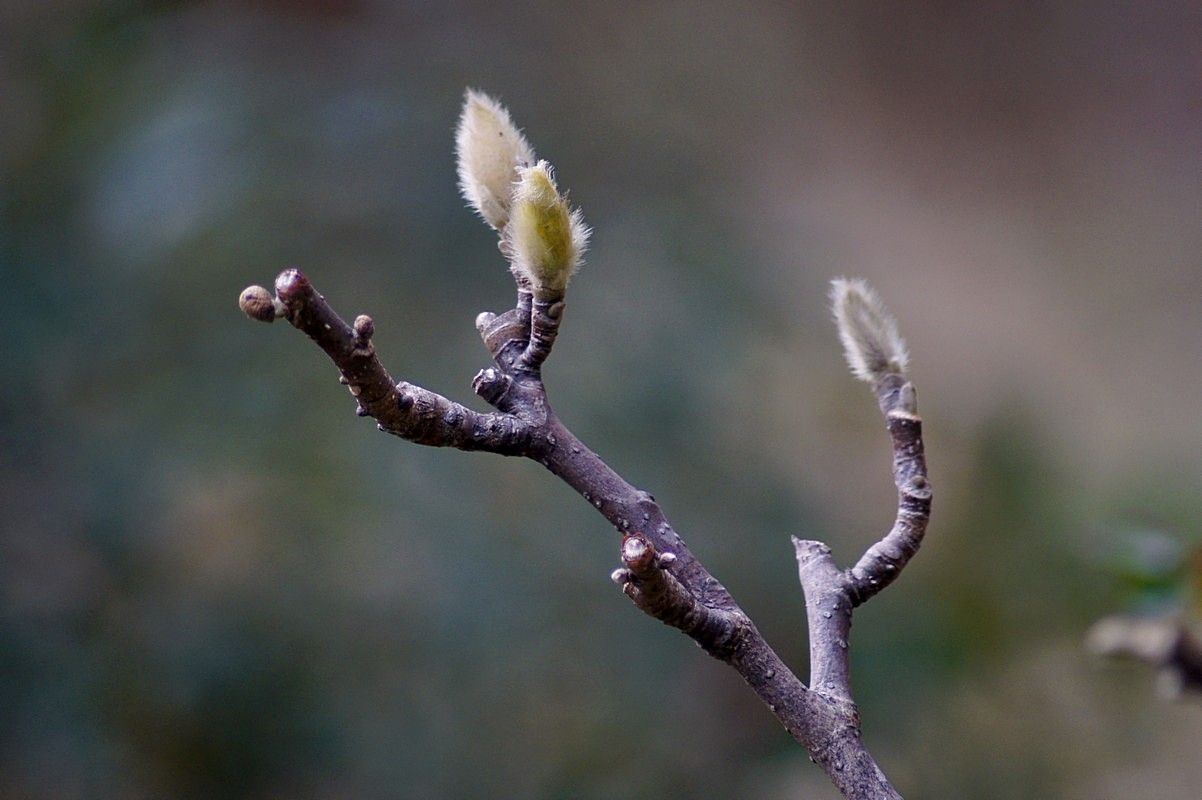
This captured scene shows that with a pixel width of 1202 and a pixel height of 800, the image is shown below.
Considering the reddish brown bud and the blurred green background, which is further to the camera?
the blurred green background

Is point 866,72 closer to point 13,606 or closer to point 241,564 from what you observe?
point 241,564

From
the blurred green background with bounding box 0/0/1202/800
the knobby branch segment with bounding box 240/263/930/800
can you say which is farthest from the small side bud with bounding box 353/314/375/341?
the blurred green background with bounding box 0/0/1202/800

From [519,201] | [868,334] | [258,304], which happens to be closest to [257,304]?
Result: [258,304]

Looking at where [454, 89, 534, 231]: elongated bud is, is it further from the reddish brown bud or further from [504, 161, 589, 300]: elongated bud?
the reddish brown bud

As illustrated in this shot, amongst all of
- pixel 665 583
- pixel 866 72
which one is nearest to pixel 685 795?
pixel 665 583

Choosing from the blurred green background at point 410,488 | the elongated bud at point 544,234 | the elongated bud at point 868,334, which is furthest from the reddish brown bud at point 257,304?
the blurred green background at point 410,488

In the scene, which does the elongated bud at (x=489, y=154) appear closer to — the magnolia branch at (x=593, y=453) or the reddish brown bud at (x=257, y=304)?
the magnolia branch at (x=593, y=453)
